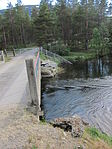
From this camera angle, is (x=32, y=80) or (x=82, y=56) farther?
(x=82, y=56)

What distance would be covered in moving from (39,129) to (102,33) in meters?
27.4

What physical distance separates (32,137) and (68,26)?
34618 millimetres

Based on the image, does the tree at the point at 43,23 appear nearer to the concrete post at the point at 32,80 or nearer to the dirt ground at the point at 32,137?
the concrete post at the point at 32,80

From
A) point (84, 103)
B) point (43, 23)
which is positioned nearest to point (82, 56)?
point (43, 23)

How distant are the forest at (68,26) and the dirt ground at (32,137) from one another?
80.8ft

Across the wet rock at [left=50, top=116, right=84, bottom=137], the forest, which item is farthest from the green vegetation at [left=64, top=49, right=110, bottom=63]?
the wet rock at [left=50, top=116, right=84, bottom=137]

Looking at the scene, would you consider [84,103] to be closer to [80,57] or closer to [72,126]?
[72,126]

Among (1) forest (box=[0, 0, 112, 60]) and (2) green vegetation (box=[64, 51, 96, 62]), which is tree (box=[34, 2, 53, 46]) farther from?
(2) green vegetation (box=[64, 51, 96, 62])

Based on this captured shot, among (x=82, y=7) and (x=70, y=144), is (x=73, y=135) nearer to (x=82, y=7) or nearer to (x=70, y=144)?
(x=70, y=144)

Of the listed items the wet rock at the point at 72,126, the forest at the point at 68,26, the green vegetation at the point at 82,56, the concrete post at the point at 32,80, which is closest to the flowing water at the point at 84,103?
the wet rock at the point at 72,126

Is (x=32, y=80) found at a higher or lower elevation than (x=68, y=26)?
lower

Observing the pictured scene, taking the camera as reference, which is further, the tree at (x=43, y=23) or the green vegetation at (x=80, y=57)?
the tree at (x=43, y=23)

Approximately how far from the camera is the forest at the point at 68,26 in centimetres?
2844

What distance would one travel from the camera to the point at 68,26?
36.1m
